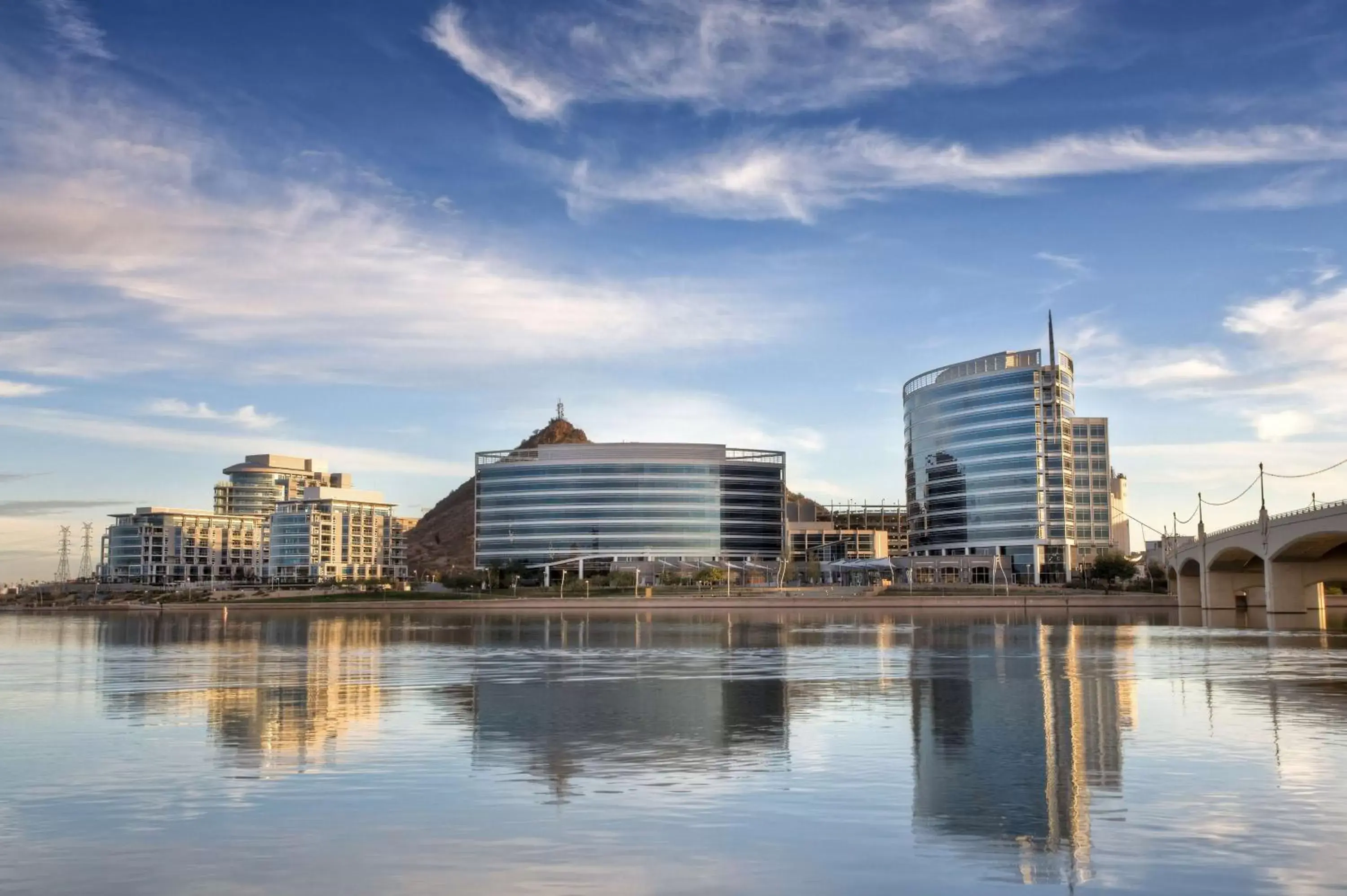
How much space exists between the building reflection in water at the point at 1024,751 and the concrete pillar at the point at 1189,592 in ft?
344

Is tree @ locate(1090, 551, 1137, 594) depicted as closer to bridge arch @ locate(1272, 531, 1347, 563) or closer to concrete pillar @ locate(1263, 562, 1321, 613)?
concrete pillar @ locate(1263, 562, 1321, 613)

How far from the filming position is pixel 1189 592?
15662 centimetres

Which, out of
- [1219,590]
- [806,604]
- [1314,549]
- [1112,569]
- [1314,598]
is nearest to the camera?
[1314,549]

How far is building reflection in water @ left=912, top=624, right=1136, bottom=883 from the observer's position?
63.4 feet

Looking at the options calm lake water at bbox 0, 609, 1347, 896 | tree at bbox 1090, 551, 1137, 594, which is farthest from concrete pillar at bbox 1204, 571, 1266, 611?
calm lake water at bbox 0, 609, 1347, 896

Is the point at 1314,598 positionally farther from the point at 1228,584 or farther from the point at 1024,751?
the point at 1024,751

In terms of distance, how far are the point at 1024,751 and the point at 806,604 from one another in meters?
147

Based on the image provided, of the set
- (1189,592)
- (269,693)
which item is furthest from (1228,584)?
(269,693)

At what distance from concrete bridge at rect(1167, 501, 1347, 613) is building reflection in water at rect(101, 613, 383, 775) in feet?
231

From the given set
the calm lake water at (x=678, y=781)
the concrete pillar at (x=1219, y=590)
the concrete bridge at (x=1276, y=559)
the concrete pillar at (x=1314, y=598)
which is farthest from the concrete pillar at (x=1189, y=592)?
the calm lake water at (x=678, y=781)

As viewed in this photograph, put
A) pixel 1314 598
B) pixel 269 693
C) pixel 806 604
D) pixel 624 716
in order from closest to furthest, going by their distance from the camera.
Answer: pixel 624 716 < pixel 269 693 < pixel 1314 598 < pixel 806 604

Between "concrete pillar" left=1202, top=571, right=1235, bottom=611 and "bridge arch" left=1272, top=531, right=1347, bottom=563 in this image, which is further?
"concrete pillar" left=1202, top=571, right=1235, bottom=611

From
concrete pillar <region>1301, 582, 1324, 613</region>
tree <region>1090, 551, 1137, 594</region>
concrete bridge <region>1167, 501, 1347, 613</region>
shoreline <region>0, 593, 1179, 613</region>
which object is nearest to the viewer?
concrete bridge <region>1167, 501, 1347, 613</region>

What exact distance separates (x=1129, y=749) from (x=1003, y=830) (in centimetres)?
999
